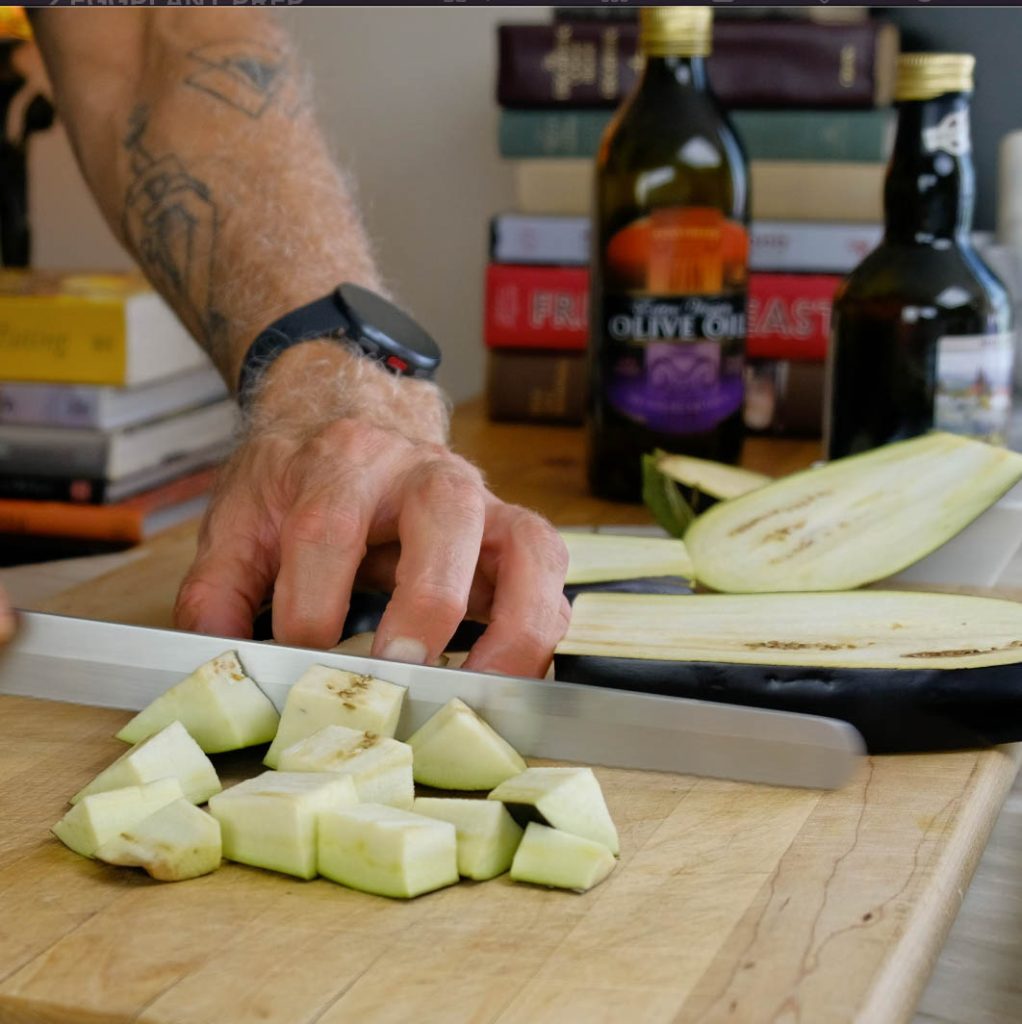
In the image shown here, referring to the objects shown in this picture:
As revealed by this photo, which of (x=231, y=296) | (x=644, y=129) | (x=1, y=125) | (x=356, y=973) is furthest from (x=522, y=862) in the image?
(x=1, y=125)

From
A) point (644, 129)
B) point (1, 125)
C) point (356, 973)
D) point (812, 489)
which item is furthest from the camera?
point (1, 125)

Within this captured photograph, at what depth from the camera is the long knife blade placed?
0.81m

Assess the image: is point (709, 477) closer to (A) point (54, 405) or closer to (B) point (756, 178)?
(B) point (756, 178)

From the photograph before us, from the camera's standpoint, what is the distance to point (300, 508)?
0.94 metres

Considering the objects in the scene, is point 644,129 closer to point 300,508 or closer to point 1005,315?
point 1005,315

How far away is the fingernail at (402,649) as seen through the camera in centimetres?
88

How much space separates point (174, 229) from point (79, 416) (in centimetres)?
40

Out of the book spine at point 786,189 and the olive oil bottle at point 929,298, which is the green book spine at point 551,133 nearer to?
the book spine at point 786,189

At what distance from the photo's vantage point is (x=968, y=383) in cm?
132

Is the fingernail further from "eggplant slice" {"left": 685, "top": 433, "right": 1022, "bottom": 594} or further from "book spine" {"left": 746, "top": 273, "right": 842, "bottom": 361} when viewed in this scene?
"book spine" {"left": 746, "top": 273, "right": 842, "bottom": 361}

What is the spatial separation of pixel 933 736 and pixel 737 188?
75 cm

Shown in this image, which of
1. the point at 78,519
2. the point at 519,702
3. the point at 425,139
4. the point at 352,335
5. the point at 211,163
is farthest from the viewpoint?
the point at 425,139

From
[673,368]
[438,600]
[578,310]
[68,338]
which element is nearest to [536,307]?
[578,310]

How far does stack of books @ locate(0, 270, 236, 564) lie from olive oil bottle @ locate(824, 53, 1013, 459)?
734mm
